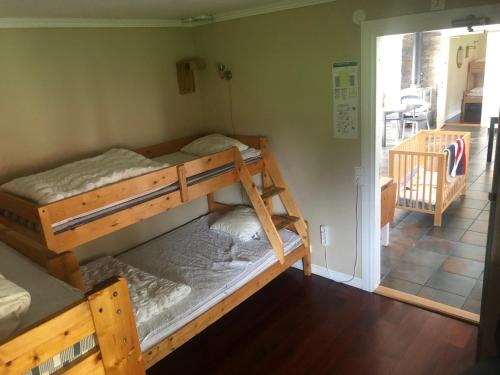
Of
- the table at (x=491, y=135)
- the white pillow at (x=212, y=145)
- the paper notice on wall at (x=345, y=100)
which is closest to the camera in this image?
the paper notice on wall at (x=345, y=100)

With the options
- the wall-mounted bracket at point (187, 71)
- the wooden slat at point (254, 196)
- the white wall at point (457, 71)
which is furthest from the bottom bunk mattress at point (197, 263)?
the white wall at point (457, 71)

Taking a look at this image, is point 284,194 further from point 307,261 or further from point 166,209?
point 166,209

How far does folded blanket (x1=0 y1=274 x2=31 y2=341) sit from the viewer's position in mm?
1327

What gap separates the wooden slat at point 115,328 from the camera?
4.63 feet

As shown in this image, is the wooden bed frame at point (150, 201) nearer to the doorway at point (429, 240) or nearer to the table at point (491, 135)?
the doorway at point (429, 240)

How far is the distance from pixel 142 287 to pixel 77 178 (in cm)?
74

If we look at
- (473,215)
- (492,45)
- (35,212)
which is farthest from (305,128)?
(492,45)

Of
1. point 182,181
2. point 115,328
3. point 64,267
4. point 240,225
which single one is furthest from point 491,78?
point 115,328

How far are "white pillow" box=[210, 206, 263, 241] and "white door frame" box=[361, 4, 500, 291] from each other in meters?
0.80

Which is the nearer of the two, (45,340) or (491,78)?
(45,340)

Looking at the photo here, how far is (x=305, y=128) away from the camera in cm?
313

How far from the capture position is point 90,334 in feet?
4.61

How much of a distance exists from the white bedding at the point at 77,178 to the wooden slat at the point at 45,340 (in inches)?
35.3

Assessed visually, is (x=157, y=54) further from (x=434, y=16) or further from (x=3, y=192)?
(x=434, y=16)
